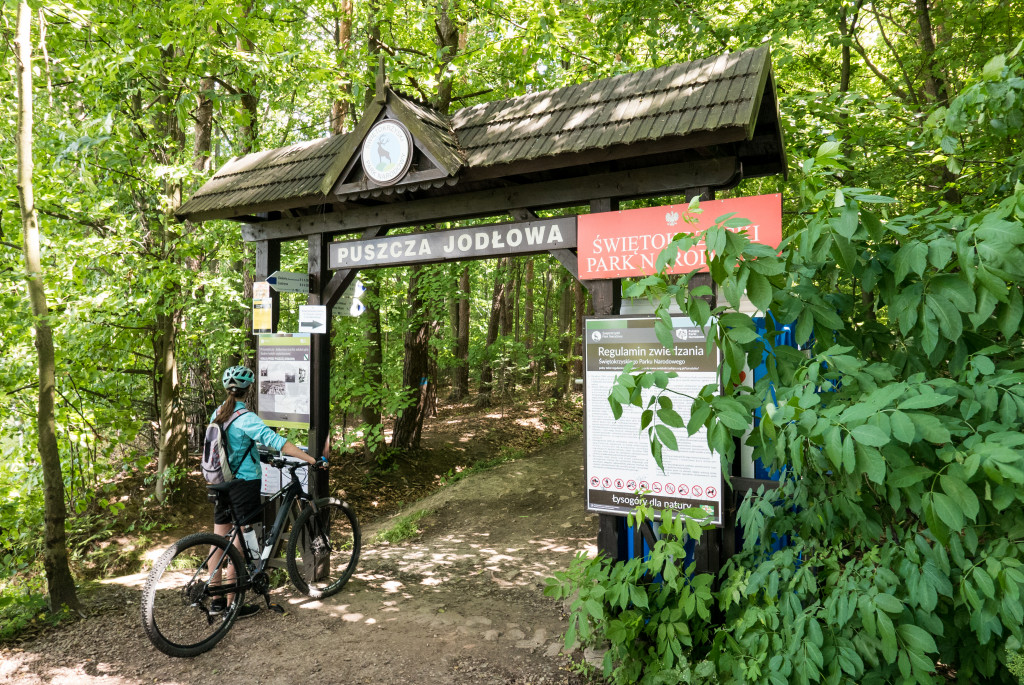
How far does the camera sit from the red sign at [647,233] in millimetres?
3740

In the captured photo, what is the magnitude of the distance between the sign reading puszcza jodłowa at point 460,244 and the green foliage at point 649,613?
2.05 metres

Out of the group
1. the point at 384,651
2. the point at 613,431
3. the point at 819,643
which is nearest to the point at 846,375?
the point at 819,643

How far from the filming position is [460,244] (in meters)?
4.98

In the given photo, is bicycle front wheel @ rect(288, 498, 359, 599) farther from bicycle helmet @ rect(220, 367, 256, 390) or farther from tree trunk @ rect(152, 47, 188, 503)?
tree trunk @ rect(152, 47, 188, 503)

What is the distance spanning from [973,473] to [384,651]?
145 inches

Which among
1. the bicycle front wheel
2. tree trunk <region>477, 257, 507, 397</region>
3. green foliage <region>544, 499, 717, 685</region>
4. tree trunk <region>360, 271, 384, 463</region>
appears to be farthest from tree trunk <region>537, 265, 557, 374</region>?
green foliage <region>544, 499, 717, 685</region>

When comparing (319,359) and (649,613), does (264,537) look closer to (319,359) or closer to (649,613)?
(319,359)

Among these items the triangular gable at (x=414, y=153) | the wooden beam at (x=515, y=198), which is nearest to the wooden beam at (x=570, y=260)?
the wooden beam at (x=515, y=198)

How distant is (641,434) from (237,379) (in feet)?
9.79

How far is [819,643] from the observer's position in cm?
247

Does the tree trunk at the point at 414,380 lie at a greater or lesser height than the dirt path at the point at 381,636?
greater

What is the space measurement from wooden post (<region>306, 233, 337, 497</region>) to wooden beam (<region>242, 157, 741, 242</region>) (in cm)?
19

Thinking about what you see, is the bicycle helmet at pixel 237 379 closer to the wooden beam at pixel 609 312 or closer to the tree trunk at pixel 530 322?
the wooden beam at pixel 609 312

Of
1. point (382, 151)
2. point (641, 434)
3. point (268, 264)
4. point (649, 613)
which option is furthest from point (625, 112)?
point (268, 264)
